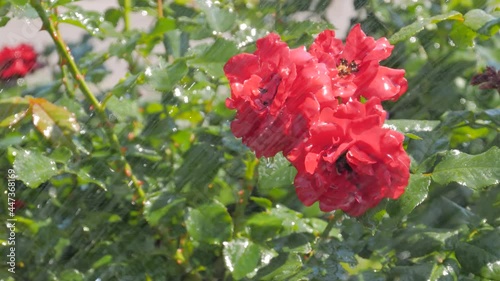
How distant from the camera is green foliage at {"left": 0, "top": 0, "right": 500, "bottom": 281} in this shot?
110 cm

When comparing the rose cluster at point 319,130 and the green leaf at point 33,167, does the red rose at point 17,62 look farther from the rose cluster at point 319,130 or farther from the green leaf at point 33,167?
the rose cluster at point 319,130

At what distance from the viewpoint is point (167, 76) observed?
3.65ft

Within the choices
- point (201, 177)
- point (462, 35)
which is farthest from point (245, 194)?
point (462, 35)

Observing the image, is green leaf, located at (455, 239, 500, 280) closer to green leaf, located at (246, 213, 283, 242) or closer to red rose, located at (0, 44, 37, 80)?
green leaf, located at (246, 213, 283, 242)

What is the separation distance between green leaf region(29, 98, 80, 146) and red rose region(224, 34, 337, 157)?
0.29 meters

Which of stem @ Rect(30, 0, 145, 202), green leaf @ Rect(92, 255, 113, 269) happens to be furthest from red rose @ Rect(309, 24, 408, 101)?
green leaf @ Rect(92, 255, 113, 269)

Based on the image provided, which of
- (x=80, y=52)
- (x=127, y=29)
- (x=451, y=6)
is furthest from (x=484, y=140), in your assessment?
(x=80, y=52)

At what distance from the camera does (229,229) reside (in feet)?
3.80

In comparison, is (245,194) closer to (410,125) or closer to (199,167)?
(199,167)

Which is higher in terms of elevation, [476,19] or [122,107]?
[476,19]

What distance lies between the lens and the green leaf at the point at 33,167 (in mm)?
1062

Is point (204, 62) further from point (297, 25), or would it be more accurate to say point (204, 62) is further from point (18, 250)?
point (18, 250)

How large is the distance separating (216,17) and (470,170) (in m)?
0.49

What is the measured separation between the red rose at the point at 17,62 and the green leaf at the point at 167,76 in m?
0.51
